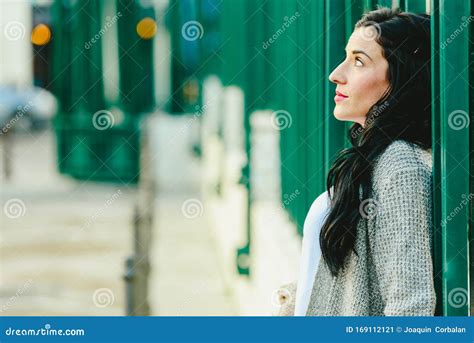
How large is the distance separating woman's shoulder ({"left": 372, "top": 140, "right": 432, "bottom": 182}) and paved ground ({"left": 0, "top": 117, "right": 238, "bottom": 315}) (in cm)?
304

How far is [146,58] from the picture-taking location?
52.9 feet

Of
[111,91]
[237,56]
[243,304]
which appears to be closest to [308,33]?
[243,304]

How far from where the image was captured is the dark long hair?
2.62m

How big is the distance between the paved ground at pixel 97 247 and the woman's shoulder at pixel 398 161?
3.04m

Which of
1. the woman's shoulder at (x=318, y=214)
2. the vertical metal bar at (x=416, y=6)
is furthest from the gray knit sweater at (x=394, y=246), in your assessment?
the vertical metal bar at (x=416, y=6)

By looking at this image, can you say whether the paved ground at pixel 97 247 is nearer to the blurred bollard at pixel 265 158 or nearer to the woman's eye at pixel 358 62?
the blurred bollard at pixel 265 158

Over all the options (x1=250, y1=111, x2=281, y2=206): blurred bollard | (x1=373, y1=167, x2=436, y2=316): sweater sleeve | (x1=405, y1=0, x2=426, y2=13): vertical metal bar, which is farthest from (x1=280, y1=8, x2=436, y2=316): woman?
(x1=250, y1=111, x2=281, y2=206): blurred bollard

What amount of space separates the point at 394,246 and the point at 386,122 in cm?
34

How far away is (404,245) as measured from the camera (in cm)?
249

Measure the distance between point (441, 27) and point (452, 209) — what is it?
466 mm

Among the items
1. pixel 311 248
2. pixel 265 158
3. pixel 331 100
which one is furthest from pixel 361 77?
pixel 265 158

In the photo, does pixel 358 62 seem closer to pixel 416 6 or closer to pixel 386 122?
pixel 386 122

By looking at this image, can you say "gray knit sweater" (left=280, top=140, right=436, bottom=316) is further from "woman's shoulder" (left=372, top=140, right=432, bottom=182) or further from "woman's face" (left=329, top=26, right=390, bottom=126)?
"woman's face" (left=329, top=26, right=390, bottom=126)
